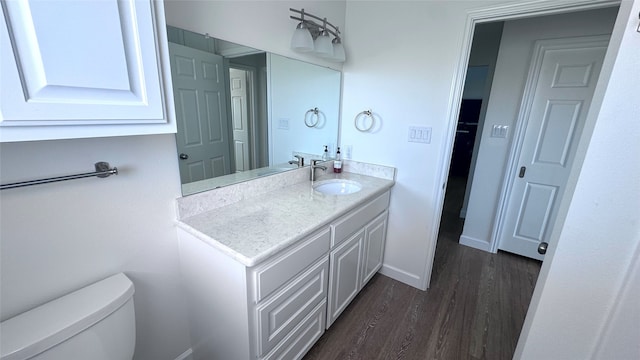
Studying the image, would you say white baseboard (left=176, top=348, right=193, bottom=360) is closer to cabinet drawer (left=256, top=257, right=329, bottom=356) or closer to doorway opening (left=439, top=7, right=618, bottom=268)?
cabinet drawer (left=256, top=257, right=329, bottom=356)

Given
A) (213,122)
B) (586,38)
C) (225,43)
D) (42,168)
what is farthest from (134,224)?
(586,38)

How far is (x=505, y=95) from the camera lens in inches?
97.2

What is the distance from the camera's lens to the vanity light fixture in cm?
163

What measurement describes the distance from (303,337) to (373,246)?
88 cm

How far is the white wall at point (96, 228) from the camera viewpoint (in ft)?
2.66

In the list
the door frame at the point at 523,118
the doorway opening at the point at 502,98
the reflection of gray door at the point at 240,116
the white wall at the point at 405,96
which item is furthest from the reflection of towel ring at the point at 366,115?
the door frame at the point at 523,118

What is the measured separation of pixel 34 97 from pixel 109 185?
49 centimetres

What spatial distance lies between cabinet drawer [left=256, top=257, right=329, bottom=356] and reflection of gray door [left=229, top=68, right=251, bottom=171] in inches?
29.9

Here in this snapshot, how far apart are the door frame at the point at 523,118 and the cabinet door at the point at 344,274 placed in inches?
69.7

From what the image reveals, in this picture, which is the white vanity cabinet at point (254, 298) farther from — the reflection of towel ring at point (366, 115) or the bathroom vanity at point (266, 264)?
the reflection of towel ring at point (366, 115)

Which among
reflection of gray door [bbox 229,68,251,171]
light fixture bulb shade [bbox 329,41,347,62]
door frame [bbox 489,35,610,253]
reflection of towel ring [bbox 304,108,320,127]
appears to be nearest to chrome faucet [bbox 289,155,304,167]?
reflection of towel ring [bbox 304,108,320,127]

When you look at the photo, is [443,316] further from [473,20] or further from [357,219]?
[473,20]

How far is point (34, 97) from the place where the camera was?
577 mm

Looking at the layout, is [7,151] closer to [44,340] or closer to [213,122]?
[44,340]
